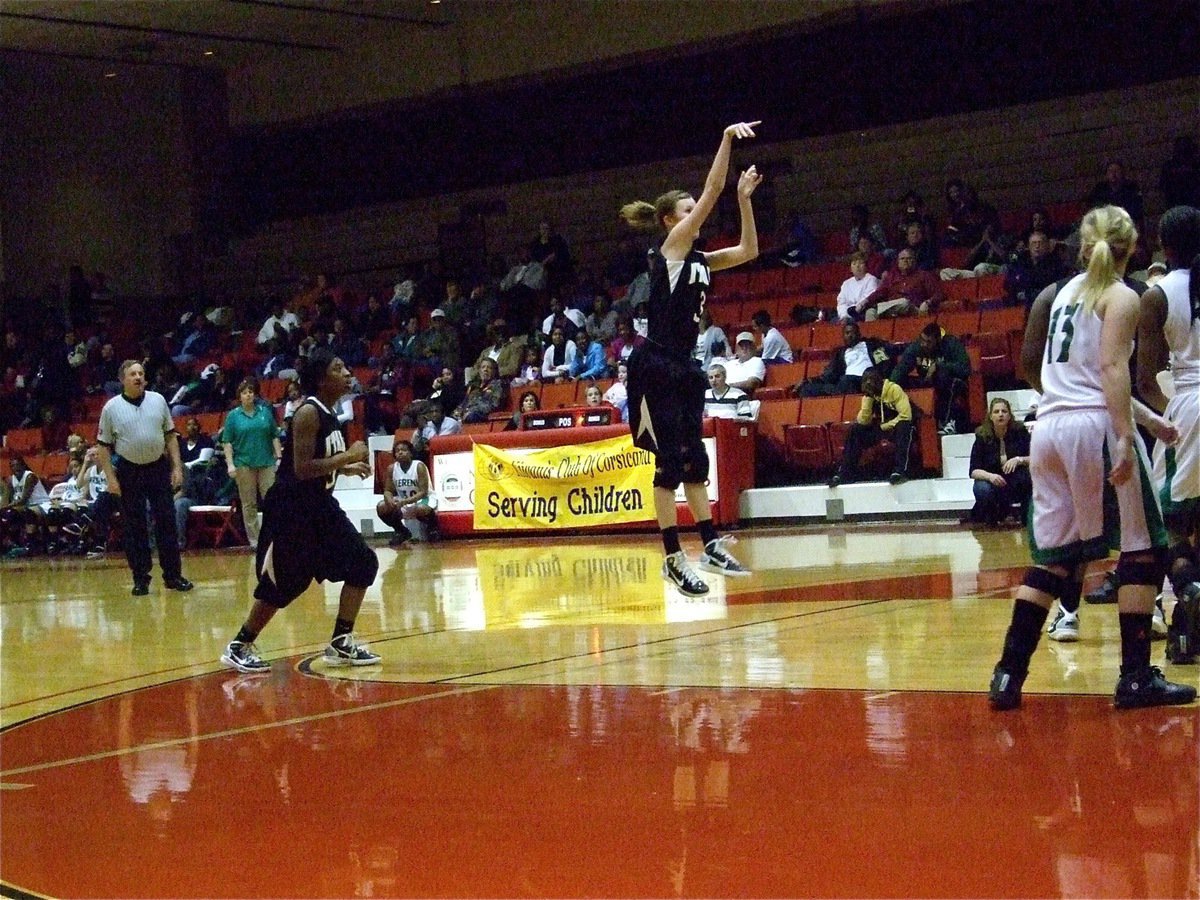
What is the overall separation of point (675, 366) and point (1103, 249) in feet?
9.28

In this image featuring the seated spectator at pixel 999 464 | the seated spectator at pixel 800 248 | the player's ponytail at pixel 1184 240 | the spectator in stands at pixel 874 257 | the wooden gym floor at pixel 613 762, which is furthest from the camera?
the seated spectator at pixel 800 248

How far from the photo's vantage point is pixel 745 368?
17.2 m

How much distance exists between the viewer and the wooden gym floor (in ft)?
11.3

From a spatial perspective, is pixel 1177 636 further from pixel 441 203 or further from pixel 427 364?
pixel 441 203

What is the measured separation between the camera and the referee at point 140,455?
37.5ft

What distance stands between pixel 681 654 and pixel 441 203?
2224 centimetres

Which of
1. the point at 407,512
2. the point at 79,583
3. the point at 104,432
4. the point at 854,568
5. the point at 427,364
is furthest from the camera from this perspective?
the point at 427,364

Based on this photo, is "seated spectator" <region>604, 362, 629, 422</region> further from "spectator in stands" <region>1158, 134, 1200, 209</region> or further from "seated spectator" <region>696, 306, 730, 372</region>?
"spectator in stands" <region>1158, 134, 1200, 209</region>

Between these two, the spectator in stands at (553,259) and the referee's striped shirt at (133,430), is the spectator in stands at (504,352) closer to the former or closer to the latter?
the spectator in stands at (553,259)

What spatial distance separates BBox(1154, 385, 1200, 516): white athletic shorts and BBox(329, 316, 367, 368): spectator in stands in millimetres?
17221

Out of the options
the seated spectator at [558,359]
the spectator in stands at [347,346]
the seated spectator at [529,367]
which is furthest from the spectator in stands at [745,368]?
the spectator in stands at [347,346]

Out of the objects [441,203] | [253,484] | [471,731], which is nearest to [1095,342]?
[471,731]

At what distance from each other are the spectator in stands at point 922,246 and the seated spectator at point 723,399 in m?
3.36

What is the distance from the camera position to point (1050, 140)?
21844 millimetres
